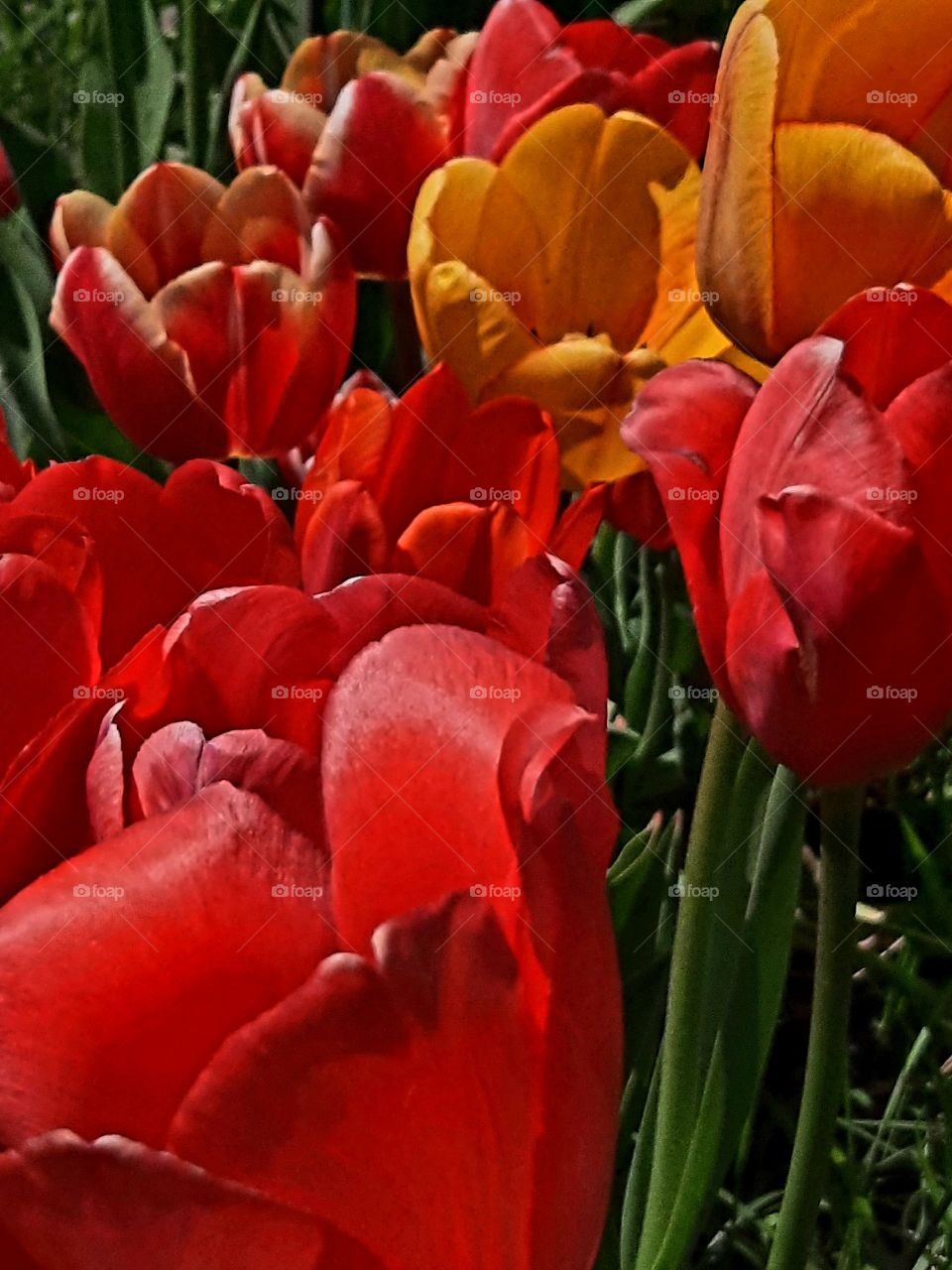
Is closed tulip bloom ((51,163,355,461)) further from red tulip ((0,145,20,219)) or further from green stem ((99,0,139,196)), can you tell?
green stem ((99,0,139,196))

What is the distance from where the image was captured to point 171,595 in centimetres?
28

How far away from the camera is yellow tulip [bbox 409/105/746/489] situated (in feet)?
1.50

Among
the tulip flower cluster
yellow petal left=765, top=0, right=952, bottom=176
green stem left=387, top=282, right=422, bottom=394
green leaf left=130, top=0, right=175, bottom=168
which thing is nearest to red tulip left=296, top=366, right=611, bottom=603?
the tulip flower cluster

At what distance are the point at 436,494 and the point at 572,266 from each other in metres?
0.16

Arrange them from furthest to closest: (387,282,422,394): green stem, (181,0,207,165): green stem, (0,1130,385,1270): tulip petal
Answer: (181,0,207,165): green stem < (387,282,422,394): green stem < (0,1130,385,1270): tulip petal

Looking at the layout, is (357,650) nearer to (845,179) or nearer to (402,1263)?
(402,1263)

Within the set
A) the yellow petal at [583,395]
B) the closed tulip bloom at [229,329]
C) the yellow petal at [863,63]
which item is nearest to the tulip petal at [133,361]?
the closed tulip bloom at [229,329]

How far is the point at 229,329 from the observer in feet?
1.56

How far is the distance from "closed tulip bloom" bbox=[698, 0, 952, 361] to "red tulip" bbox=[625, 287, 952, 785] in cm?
7

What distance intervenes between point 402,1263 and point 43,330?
22.4 inches

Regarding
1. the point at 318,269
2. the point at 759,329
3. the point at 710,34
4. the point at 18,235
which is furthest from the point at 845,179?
the point at 710,34

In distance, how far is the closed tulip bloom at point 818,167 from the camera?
352mm

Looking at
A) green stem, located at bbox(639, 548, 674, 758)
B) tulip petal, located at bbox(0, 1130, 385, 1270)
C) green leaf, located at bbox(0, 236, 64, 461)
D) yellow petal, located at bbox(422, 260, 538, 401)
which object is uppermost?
yellow petal, located at bbox(422, 260, 538, 401)

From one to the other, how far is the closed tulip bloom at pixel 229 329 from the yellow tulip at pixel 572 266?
36 mm
